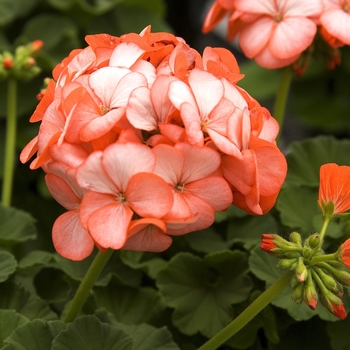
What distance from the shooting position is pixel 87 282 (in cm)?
72

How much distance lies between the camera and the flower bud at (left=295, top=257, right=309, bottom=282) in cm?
61

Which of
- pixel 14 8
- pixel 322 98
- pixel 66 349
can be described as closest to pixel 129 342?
pixel 66 349

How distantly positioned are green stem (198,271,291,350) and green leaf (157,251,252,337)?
20 centimetres

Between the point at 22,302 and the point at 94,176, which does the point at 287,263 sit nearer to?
the point at 94,176

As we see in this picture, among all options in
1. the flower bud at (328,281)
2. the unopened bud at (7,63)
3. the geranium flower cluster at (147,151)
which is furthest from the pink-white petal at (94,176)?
the unopened bud at (7,63)

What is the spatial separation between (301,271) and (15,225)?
53cm

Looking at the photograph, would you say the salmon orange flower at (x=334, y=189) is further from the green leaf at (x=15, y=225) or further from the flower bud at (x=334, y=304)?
the green leaf at (x=15, y=225)

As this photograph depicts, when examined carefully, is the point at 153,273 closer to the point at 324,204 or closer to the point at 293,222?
the point at 293,222

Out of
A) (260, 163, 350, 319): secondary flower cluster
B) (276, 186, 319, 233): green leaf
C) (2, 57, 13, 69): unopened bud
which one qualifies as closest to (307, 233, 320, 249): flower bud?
(260, 163, 350, 319): secondary flower cluster

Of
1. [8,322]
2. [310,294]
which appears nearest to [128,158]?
[310,294]

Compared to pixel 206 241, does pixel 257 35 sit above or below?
above

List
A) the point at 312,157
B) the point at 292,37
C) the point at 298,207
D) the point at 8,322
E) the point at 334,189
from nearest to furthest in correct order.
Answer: the point at 334,189
the point at 8,322
the point at 292,37
the point at 298,207
the point at 312,157

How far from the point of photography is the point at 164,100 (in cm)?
61

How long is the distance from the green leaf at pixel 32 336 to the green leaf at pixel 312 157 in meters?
0.53
